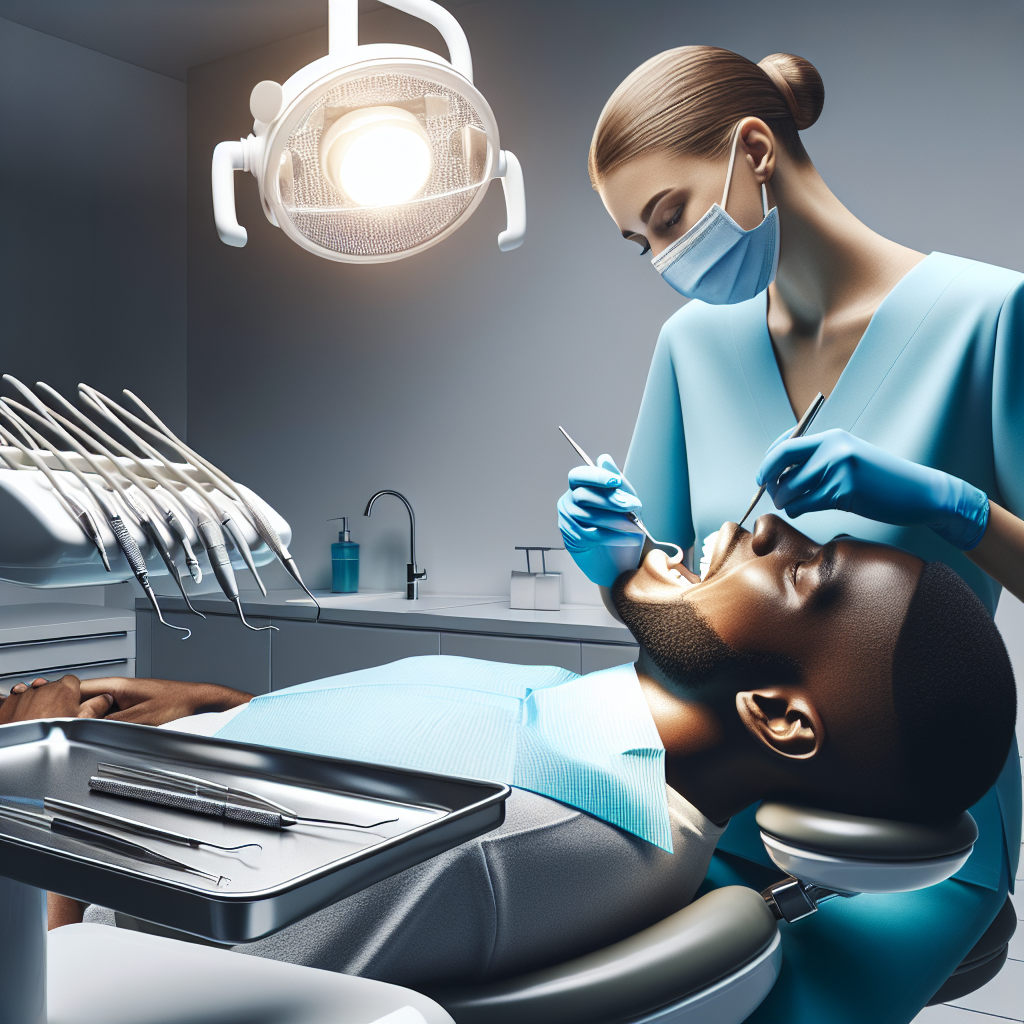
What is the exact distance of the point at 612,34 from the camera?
2.87m

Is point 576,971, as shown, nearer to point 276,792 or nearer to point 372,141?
point 276,792

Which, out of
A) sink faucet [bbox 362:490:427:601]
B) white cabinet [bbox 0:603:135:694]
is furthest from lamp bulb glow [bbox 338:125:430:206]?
white cabinet [bbox 0:603:135:694]

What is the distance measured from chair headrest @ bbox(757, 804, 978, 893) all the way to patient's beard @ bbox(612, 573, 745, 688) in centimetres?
19

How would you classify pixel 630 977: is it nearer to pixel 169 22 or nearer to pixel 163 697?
pixel 163 697

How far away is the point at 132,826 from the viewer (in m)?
0.48

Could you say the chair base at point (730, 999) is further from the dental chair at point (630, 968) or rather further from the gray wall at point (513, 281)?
the gray wall at point (513, 281)

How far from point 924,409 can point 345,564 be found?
2.50m

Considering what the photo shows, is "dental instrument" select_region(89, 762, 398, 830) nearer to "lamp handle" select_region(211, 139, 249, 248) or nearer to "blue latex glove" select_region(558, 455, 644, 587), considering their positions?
"lamp handle" select_region(211, 139, 249, 248)

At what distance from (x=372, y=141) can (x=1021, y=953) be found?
1801 mm

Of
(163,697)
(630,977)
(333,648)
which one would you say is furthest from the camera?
(333,648)

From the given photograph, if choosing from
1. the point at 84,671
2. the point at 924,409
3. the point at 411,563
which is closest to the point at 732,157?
the point at 924,409

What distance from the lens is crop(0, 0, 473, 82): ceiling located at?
11.1 ft

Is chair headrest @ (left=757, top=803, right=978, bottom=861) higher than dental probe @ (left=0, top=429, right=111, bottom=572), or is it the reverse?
dental probe @ (left=0, top=429, right=111, bottom=572)

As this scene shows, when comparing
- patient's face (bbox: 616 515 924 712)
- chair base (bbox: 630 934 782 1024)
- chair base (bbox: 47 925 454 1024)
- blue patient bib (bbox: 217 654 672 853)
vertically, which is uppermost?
patient's face (bbox: 616 515 924 712)
